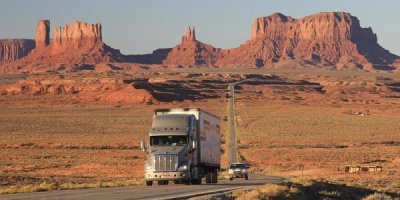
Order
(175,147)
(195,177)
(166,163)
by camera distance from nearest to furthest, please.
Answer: (166,163), (175,147), (195,177)

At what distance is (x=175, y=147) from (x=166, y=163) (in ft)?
2.48

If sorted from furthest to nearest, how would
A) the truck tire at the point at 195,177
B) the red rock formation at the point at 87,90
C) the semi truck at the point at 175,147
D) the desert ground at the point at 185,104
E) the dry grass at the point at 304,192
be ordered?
the red rock formation at the point at 87,90
the desert ground at the point at 185,104
the truck tire at the point at 195,177
the semi truck at the point at 175,147
the dry grass at the point at 304,192

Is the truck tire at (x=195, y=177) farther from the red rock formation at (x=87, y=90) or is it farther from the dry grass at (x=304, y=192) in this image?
the red rock formation at (x=87, y=90)

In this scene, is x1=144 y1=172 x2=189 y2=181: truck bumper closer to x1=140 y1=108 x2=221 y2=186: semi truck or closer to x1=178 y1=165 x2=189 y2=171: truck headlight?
x1=140 y1=108 x2=221 y2=186: semi truck

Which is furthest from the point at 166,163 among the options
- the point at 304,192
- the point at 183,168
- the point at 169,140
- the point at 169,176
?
the point at 304,192

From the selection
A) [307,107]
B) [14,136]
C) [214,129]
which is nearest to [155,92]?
[307,107]

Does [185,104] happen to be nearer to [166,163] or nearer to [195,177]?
[195,177]

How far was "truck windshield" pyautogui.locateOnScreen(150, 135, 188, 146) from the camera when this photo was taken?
33844 millimetres

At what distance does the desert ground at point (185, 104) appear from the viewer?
5562 centimetres

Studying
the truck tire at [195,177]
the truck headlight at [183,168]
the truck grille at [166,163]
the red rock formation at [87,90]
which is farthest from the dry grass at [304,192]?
the red rock formation at [87,90]

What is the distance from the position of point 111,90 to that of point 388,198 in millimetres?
139975

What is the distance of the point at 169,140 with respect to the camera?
111 ft

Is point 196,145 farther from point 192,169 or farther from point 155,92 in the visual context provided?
point 155,92

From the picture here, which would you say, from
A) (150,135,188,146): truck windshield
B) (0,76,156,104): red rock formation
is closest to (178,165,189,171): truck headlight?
(150,135,188,146): truck windshield
